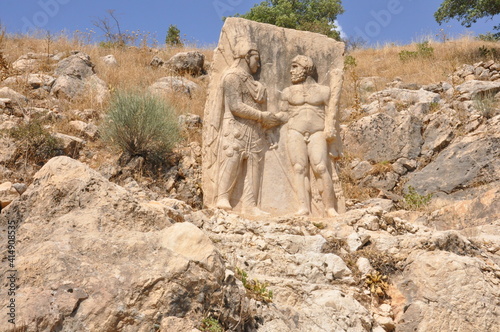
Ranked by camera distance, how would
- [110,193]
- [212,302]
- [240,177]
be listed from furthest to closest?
[240,177], [110,193], [212,302]

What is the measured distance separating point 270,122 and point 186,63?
299 inches

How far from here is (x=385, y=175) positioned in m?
11.0

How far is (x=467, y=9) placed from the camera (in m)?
16.3

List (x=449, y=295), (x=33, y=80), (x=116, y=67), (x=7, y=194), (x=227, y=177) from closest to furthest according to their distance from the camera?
(x=449, y=295) → (x=7, y=194) → (x=227, y=177) → (x=33, y=80) → (x=116, y=67)

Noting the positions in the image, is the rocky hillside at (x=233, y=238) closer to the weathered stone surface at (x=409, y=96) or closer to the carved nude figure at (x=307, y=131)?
the carved nude figure at (x=307, y=131)

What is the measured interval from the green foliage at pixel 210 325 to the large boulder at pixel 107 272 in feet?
0.14

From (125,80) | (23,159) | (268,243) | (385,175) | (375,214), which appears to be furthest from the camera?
(125,80)

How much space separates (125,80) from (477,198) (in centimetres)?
809

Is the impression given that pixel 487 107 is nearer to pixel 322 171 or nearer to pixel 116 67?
pixel 322 171

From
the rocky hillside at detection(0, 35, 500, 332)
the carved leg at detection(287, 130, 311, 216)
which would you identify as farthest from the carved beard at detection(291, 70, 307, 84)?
the rocky hillside at detection(0, 35, 500, 332)

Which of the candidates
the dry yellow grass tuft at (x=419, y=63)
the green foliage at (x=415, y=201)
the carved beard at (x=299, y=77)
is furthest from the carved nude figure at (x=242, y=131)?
the dry yellow grass tuft at (x=419, y=63)

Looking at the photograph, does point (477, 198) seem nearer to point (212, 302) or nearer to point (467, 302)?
point (467, 302)

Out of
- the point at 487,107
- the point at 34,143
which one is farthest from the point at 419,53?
the point at 34,143

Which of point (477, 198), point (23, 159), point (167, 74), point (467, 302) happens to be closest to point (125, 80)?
point (167, 74)
